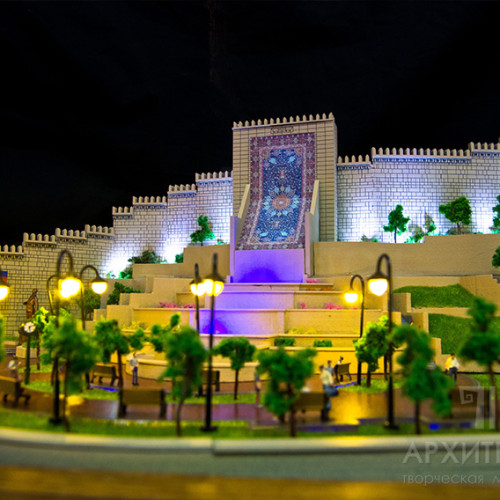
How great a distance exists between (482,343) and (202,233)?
915 inches

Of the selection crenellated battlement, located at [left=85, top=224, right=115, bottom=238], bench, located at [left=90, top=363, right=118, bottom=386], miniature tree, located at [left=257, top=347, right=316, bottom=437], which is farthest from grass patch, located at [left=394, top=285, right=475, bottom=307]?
crenellated battlement, located at [left=85, top=224, right=115, bottom=238]

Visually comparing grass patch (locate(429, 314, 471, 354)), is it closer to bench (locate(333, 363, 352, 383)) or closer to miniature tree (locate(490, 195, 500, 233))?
bench (locate(333, 363, 352, 383))

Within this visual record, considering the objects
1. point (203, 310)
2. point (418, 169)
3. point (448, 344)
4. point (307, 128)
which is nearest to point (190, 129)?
point (307, 128)

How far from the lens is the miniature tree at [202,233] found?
30344 mm

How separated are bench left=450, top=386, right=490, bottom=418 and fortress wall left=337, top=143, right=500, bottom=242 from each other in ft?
62.7

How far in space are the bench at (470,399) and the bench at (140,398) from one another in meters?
6.01

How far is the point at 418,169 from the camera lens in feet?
96.7

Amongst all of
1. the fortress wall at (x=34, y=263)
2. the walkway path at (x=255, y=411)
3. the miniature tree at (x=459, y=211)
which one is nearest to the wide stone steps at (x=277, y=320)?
the walkway path at (x=255, y=411)

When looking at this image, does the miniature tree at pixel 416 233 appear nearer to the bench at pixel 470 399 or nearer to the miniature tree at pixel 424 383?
the bench at pixel 470 399

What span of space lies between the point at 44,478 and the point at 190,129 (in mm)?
40524

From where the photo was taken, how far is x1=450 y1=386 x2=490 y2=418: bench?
959 cm

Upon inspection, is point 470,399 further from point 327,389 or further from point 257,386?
point 257,386

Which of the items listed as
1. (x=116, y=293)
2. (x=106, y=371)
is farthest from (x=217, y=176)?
(x=106, y=371)

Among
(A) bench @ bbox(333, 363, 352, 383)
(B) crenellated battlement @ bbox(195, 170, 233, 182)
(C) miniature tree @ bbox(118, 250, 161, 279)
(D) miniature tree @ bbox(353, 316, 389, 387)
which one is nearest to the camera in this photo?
(D) miniature tree @ bbox(353, 316, 389, 387)
